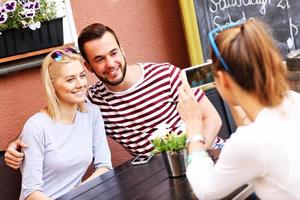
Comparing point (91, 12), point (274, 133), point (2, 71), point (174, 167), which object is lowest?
point (174, 167)

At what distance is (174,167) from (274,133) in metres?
0.63

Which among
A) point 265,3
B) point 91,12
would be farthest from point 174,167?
point 265,3

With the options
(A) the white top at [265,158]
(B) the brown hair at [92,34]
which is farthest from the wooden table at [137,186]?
(B) the brown hair at [92,34]

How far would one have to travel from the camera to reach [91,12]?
325 cm

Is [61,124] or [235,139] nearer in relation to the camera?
[235,139]

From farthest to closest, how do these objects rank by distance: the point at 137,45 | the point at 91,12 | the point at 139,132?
the point at 137,45, the point at 91,12, the point at 139,132

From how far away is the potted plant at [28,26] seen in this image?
2664 mm

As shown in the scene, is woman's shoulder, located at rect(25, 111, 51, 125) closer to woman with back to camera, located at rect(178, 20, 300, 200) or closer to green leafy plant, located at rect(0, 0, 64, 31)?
green leafy plant, located at rect(0, 0, 64, 31)

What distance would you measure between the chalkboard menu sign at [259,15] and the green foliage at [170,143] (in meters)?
1.67

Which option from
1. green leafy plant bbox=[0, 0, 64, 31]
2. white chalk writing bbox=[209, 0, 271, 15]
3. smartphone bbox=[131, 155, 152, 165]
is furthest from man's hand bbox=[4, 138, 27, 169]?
white chalk writing bbox=[209, 0, 271, 15]

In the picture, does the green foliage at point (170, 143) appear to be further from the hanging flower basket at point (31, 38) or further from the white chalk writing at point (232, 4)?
the white chalk writing at point (232, 4)

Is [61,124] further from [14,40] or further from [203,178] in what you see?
[203,178]

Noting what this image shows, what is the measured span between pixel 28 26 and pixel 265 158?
1703 mm

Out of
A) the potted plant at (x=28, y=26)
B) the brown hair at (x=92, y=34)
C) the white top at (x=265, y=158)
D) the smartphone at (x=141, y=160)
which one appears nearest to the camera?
the white top at (x=265, y=158)
